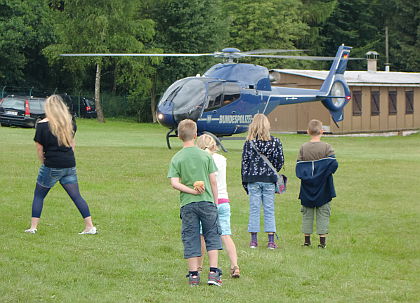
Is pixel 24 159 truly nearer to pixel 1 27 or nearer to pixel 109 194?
pixel 109 194

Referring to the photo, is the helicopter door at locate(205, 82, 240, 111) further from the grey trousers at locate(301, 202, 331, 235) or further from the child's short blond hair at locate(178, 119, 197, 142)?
the child's short blond hair at locate(178, 119, 197, 142)

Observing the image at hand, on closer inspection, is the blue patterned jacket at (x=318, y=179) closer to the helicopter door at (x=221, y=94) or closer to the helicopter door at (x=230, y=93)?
the helicopter door at (x=221, y=94)

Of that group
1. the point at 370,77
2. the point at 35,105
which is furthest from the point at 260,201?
the point at 370,77

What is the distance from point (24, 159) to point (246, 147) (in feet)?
38.7

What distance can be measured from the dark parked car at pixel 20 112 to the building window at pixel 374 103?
17223 millimetres

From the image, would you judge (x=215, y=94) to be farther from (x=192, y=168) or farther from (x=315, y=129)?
(x=192, y=168)

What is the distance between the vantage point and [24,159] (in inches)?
839

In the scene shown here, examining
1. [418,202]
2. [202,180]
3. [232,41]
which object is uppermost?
[232,41]

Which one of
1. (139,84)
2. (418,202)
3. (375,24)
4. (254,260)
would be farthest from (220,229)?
(375,24)

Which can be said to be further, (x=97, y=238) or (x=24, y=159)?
(x=24, y=159)

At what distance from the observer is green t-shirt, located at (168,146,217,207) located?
27.1 ft

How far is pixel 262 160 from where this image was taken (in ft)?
34.9

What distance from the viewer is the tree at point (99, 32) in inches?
1923

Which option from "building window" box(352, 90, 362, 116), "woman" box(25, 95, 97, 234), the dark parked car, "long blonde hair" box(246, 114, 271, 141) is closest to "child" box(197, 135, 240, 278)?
A: "long blonde hair" box(246, 114, 271, 141)
